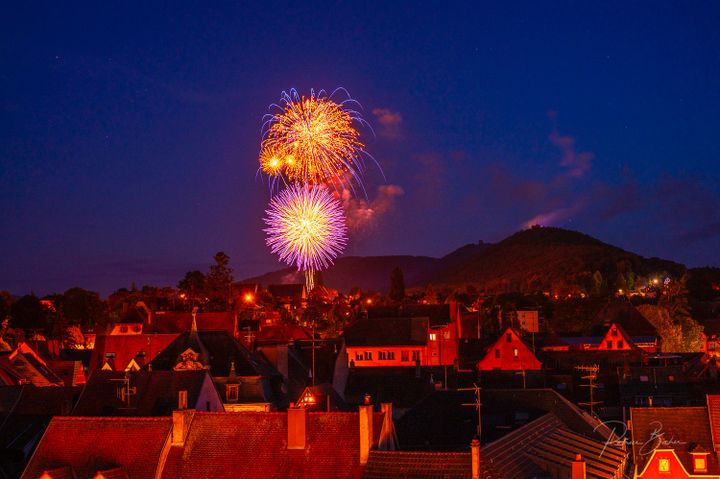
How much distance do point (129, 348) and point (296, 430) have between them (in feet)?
153

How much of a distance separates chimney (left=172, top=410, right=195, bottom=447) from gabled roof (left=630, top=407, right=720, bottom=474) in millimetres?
23744

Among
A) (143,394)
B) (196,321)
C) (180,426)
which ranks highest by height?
(196,321)

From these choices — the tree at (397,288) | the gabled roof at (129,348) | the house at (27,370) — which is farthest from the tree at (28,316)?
the tree at (397,288)

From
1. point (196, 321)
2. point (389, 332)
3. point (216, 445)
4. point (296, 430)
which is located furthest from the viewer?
point (389, 332)

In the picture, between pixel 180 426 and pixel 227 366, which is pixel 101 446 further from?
pixel 227 366

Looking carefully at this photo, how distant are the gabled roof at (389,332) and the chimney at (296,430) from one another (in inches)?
2854

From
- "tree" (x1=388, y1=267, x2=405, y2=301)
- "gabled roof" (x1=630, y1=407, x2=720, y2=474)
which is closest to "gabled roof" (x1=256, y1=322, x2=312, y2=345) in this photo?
"gabled roof" (x1=630, y1=407, x2=720, y2=474)

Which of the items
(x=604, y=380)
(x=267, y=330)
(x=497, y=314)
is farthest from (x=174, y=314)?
(x=497, y=314)

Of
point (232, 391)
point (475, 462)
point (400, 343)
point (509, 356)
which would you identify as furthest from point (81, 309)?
point (475, 462)

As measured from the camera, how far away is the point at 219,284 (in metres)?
137

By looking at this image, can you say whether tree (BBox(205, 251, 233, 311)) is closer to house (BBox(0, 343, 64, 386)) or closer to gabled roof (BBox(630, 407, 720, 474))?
house (BBox(0, 343, 64, 386))

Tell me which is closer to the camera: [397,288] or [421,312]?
[421,312]

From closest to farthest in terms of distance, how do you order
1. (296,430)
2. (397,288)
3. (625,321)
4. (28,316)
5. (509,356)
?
(296,430)
(509,356)
(625,321)
(28,316)
(397,288)

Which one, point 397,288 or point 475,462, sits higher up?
point 397,288
